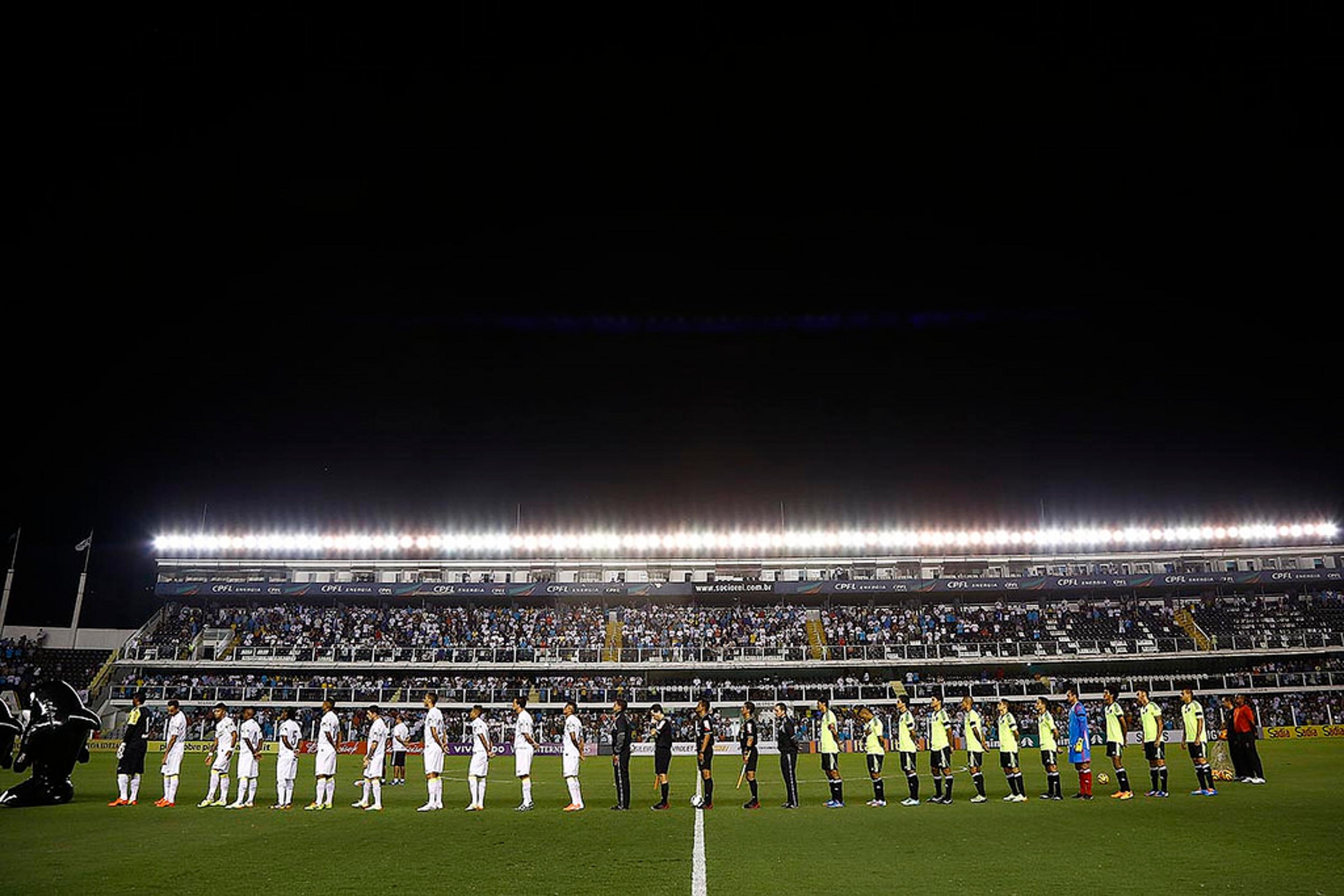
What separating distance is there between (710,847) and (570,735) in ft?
20.4

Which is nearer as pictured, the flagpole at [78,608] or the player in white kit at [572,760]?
the player in white kit at [572,760]

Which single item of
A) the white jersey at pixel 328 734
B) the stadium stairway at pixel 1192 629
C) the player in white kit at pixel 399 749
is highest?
the stadium stairway at pixel 1192 629

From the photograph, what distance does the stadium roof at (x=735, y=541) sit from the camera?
57.2 meters

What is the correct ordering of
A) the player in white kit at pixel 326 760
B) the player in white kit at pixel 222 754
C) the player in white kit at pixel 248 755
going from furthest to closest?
the player in white kit at pixel 222 754
the player in white kit at pixel 248 755
the player in white kit at pixel 326 760

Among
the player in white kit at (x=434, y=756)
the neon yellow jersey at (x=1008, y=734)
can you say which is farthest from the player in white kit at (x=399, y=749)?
the neon yellow jersey at (x=1008, y=734)

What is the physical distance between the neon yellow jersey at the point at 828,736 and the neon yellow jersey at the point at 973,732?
2.84m

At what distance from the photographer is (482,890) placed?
927 cm

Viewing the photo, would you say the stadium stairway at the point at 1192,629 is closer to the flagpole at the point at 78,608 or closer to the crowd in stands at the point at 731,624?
the crowd in stands at the point at 731,624

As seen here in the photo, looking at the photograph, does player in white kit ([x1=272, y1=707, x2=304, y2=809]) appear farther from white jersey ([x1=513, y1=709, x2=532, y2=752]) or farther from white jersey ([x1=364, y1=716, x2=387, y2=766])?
white jersey ([x1=513, y1=709, x2=532, y2=752])

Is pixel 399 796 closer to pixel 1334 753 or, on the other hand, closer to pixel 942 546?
pixel 1334 753

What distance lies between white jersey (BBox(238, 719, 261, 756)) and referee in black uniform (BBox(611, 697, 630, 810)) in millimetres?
7718

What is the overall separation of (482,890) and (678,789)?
1518 centimetres

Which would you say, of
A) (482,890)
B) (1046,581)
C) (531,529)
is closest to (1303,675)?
(1046,581)

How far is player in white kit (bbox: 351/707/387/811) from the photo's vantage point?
18.1 metres
